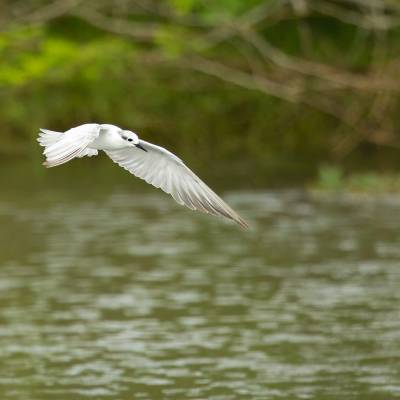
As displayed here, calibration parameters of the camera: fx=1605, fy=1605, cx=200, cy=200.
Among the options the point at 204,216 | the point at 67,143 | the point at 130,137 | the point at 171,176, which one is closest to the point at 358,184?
the point at 204,216

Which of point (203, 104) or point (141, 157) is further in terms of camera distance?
point (203, 104)

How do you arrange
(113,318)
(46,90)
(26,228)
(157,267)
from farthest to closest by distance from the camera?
(46,90), (26,228), (157,267), (113,318)

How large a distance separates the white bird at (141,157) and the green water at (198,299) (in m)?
2.57

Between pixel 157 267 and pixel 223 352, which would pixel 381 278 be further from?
pixel 223 352

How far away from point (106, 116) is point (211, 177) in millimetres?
6960

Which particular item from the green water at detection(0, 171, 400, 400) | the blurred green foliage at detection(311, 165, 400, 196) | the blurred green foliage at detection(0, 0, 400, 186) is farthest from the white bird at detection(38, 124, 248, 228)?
the blurred green foliage at detection(0, 0, 400, 186)

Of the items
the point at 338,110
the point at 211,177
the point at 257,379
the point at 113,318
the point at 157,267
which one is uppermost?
the point at 338,110

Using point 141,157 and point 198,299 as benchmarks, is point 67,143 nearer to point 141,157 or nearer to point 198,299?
point 141,157

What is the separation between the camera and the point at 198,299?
64.2 ft

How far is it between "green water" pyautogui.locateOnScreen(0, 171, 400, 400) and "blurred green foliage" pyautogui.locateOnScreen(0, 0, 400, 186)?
6.52 meters

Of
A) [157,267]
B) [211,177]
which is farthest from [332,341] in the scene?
[211,177]

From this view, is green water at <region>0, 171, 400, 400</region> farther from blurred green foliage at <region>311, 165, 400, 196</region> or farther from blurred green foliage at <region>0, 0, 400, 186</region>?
blurred green foliage at <region>0, 0, 400, 186</region>

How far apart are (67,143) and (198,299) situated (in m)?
9.21

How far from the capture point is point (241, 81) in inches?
1352
